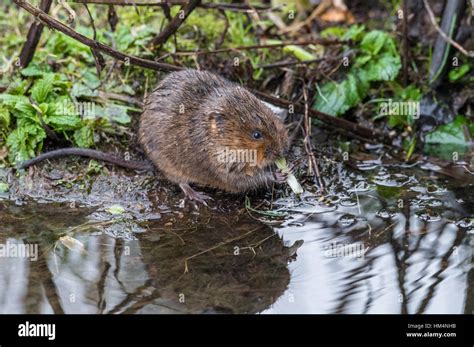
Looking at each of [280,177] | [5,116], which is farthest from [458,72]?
[5,116]

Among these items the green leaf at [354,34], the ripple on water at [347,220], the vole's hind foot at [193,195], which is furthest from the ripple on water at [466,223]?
the green leaf at [354,34]

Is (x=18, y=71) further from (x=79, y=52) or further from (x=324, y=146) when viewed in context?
(x=324, y=146)

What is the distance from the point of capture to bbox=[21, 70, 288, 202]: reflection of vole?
561 cm

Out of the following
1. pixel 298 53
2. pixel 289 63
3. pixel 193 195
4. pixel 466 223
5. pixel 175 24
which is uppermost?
pixel 175 24

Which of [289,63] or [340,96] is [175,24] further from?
[340,96]

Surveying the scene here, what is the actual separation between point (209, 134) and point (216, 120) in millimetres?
137

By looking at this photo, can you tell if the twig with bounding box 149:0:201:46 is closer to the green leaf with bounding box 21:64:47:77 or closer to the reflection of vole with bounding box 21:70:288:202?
the reflection of vole with bounding box 21:70:288:202

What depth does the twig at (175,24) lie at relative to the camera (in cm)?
641

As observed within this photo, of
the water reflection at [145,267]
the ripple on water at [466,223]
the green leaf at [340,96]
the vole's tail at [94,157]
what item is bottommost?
the water reflection at [145,267]

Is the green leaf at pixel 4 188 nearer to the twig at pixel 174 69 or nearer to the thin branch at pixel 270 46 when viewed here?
the twig at pixel 174 69

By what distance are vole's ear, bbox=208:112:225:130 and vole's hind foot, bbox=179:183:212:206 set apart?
61cm

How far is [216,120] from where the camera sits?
18.6 feet
